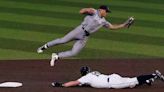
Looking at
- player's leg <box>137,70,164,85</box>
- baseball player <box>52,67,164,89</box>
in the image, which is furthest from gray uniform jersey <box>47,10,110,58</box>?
player's leg <box>137,70,164,85</box>

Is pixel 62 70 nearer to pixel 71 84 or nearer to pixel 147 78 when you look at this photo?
pixel 71 84

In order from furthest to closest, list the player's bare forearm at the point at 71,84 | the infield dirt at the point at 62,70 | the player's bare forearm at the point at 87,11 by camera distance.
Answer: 1. the player's bare forearm at the point at 87,11
2. the infield dirt at the point at 62,70
3. the player's bare forearm at the point at 71,84

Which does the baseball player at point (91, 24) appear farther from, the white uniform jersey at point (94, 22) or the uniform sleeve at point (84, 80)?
the uniform sleeve at point (84, 80)

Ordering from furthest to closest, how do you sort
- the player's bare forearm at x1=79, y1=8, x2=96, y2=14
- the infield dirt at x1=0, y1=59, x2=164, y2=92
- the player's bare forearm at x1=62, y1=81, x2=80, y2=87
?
the player's bare forearm at x1=79, y1=8, x2=96, y2=14 < the infield dirt at x1=0, y1=59, x2=164, y2=92 < the player's bare forearm at x1=62, y1=81, x2=80, y2=87

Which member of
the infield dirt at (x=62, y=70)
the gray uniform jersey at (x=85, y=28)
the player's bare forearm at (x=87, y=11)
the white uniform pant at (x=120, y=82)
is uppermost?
the player's bare forearm at (x=87, y=11)

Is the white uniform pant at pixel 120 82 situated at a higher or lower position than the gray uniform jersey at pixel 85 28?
lower

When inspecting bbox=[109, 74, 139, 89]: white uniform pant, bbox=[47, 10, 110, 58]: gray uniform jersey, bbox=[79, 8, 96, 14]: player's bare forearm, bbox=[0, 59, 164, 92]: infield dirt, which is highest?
bbox=[79, 8, 96, 14]: player's bare forearm

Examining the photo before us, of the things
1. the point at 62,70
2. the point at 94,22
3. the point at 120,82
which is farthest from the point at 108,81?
the point at 62,70

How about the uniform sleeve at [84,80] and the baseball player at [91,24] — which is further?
the baseball player at [91,24]

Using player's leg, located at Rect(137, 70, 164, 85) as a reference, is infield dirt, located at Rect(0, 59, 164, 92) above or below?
above

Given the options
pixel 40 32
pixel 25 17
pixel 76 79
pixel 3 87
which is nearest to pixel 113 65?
pixel 76 79

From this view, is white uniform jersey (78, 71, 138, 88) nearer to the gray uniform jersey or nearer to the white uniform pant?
the white uniform pant

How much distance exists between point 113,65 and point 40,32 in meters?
4.03

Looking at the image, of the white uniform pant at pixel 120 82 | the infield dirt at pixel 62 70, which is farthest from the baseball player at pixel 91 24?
the white uniform pant at pixel 120 82
